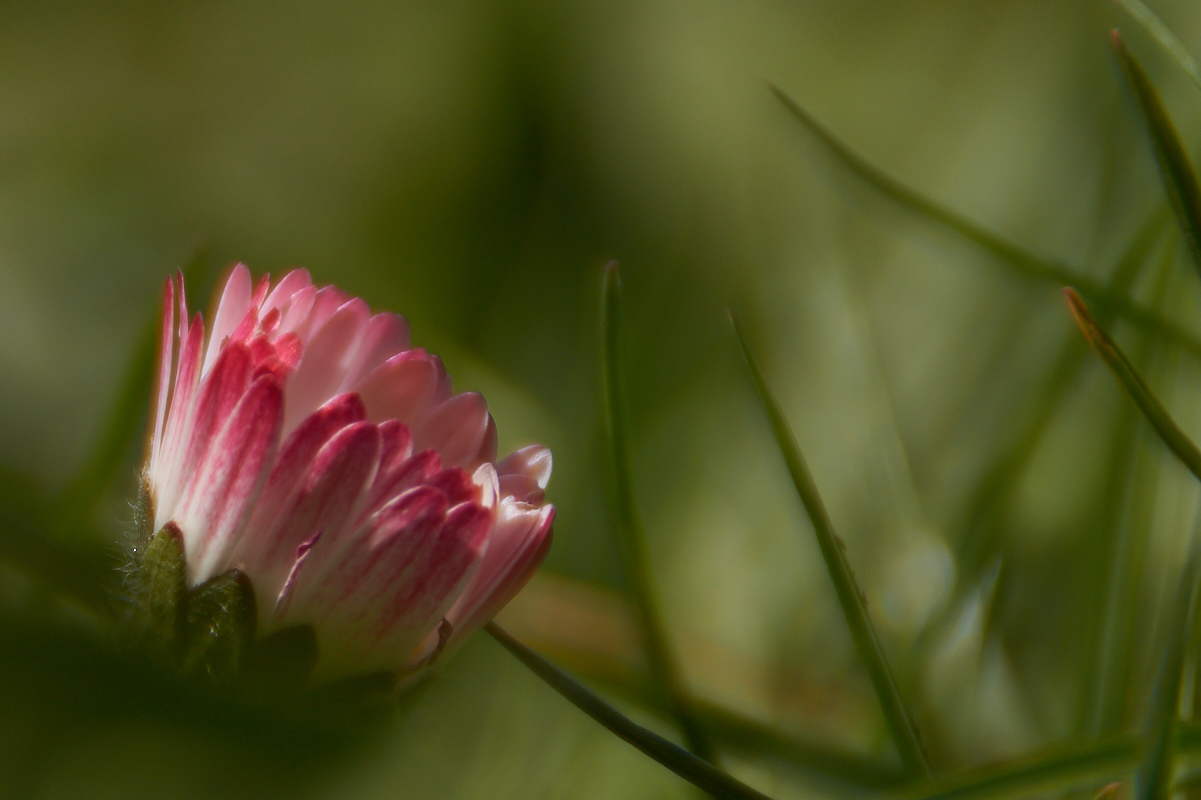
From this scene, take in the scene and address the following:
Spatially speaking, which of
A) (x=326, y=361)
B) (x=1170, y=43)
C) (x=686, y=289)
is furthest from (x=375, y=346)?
(x=686, y=289)

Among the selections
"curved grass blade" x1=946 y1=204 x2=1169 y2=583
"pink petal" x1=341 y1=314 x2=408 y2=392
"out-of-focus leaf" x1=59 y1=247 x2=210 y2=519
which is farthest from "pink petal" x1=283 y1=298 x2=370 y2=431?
"curved grass blade" x1=946 y1=204 x2=1169 y2=583

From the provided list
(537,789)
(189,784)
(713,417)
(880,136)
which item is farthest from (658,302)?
(189,784)

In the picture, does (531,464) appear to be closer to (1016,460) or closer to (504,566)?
(504,566)

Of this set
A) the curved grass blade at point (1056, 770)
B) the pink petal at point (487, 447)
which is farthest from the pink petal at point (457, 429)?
the curved grass blade at point (1056, 770)

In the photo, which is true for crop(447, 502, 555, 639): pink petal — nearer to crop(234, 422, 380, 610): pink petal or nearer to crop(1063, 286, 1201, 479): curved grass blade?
crop(234, 422, 380, 610): pink petal

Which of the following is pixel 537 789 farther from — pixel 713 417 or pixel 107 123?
pixel 107 123

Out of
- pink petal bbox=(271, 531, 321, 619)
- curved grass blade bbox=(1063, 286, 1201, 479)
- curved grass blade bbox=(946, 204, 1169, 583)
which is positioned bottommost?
Result: pink petal bbox=(271, 531, 321, 619)

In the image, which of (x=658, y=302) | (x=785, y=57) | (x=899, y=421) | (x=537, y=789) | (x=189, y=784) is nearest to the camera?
(x=189, y=784)
